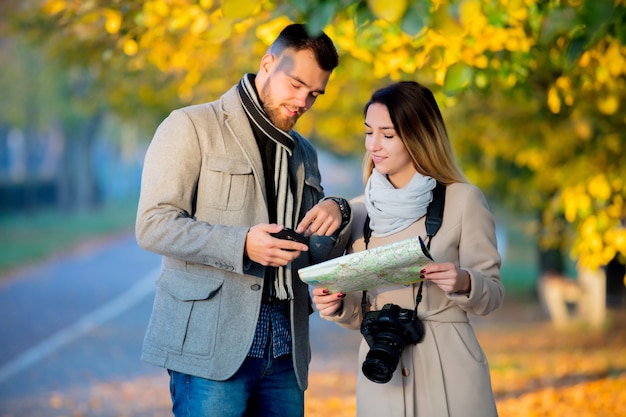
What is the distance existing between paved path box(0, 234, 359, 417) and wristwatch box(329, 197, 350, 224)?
6160mm

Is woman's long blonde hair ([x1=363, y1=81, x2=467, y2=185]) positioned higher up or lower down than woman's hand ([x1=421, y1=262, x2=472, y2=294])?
higher up

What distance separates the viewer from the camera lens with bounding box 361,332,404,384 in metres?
3.68

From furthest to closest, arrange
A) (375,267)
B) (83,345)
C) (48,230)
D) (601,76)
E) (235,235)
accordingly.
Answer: (48,230) → (83,345) → (601,76) → (235,235) → (375,267)

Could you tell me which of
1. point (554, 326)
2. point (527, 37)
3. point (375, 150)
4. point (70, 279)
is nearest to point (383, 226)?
point (375, 150)

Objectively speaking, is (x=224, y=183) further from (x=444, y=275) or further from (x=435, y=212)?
(x=444, y=275)

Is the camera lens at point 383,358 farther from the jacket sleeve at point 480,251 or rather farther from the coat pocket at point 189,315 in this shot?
the coat pocket at point 189,315

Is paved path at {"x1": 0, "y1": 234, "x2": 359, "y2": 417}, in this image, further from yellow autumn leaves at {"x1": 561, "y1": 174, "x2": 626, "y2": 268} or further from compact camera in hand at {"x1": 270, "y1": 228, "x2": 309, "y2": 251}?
compact camera in hand at {"x1": 270, "y1": 228, "x2": 309, "y2": 251}

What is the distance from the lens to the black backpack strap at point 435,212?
3894mm

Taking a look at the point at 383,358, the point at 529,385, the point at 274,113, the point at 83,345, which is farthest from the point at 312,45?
the point at 83,345

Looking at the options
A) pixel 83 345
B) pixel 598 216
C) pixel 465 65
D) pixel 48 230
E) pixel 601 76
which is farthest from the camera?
pixel 48 230

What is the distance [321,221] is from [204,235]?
471 millimetres

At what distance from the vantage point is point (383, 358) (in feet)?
12.1

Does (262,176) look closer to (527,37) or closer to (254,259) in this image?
(254,259)

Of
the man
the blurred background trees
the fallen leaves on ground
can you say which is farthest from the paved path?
the man
